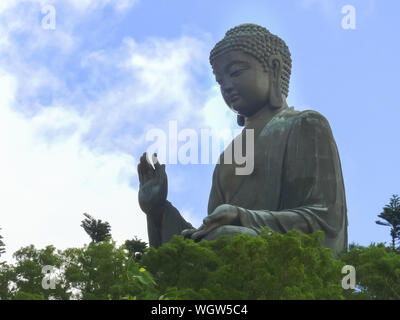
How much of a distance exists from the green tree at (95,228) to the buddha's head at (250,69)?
598cm

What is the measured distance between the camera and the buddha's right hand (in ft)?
37.2

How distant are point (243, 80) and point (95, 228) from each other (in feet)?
21.7

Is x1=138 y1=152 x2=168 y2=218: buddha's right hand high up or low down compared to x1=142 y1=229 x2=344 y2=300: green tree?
up

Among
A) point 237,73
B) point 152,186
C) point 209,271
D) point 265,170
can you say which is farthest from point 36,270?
point 237,73

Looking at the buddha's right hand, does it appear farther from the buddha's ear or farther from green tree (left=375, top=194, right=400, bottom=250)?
green tree (left=375, top=194, right=400, bottom=250)

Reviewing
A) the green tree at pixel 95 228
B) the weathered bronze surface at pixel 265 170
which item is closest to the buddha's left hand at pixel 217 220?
the weathered bronze surface at pixel 265 170

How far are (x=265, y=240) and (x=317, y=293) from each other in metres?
0.79

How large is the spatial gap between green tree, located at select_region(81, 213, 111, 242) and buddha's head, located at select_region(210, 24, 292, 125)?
19.6 ft

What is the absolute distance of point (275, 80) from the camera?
12.2m

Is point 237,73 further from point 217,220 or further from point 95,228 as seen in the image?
point 95,228

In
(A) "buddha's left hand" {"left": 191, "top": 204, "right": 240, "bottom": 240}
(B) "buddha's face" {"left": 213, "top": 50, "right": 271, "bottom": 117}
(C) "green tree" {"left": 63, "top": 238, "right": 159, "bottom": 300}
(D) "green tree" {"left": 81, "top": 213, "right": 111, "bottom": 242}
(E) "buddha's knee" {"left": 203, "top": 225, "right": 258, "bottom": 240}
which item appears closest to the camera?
(C) "green tree" {"left": 63, "top": 238, "right": 159, "bottom": 300}

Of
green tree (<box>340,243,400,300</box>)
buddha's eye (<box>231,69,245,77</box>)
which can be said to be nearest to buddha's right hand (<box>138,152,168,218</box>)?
buddha's eye (<box>231,69,245,77</box>)

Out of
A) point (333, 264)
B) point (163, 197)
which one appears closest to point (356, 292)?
point (333, 264)

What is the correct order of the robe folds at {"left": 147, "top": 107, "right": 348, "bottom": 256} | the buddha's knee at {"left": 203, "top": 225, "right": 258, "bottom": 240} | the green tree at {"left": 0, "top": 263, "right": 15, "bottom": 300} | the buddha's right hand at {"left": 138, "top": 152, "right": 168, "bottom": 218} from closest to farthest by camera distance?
the green tree at {"left": 0, "top": 263, "right": 15, "bottom": 300} → the buddha's knee at {"left": 203, "top": 225, "right": 258, "bottom": 240} → the robe folds at {"left": 147, "top": 107, "right": 348, "bottom": 256} → the buddha's right hand at {"left": 138, "top": 152, "right": 168, "bottom": 218}
